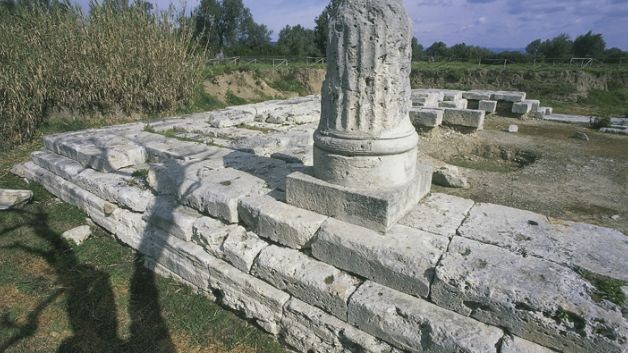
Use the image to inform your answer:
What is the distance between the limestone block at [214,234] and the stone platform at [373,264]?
0.01m

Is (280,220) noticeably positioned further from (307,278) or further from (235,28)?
(235,28)

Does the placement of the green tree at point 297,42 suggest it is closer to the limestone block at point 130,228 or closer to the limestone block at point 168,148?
the limestone block at point 168,148

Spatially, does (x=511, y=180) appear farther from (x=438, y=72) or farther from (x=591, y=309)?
(x=438, y=72)

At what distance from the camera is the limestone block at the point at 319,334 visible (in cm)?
258

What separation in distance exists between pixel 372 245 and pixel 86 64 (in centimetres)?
934

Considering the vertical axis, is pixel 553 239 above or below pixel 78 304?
above

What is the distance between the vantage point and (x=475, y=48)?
1571 inches

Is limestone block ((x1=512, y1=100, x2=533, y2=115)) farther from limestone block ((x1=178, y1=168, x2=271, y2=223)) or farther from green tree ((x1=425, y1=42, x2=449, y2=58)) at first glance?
green tree ((x1=425, y1=42, x2=449, y2=58))

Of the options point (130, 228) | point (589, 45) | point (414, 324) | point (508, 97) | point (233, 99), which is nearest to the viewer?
point (414, 324)

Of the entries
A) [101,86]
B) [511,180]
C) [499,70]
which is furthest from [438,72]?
[101,86]

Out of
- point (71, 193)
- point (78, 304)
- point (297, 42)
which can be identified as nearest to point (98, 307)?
point (78, 304)

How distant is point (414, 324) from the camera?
2398 millimetres

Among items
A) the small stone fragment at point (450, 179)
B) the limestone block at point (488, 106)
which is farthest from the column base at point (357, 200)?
the limestone block at point (488, 106)

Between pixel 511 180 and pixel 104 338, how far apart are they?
21.4 ft
